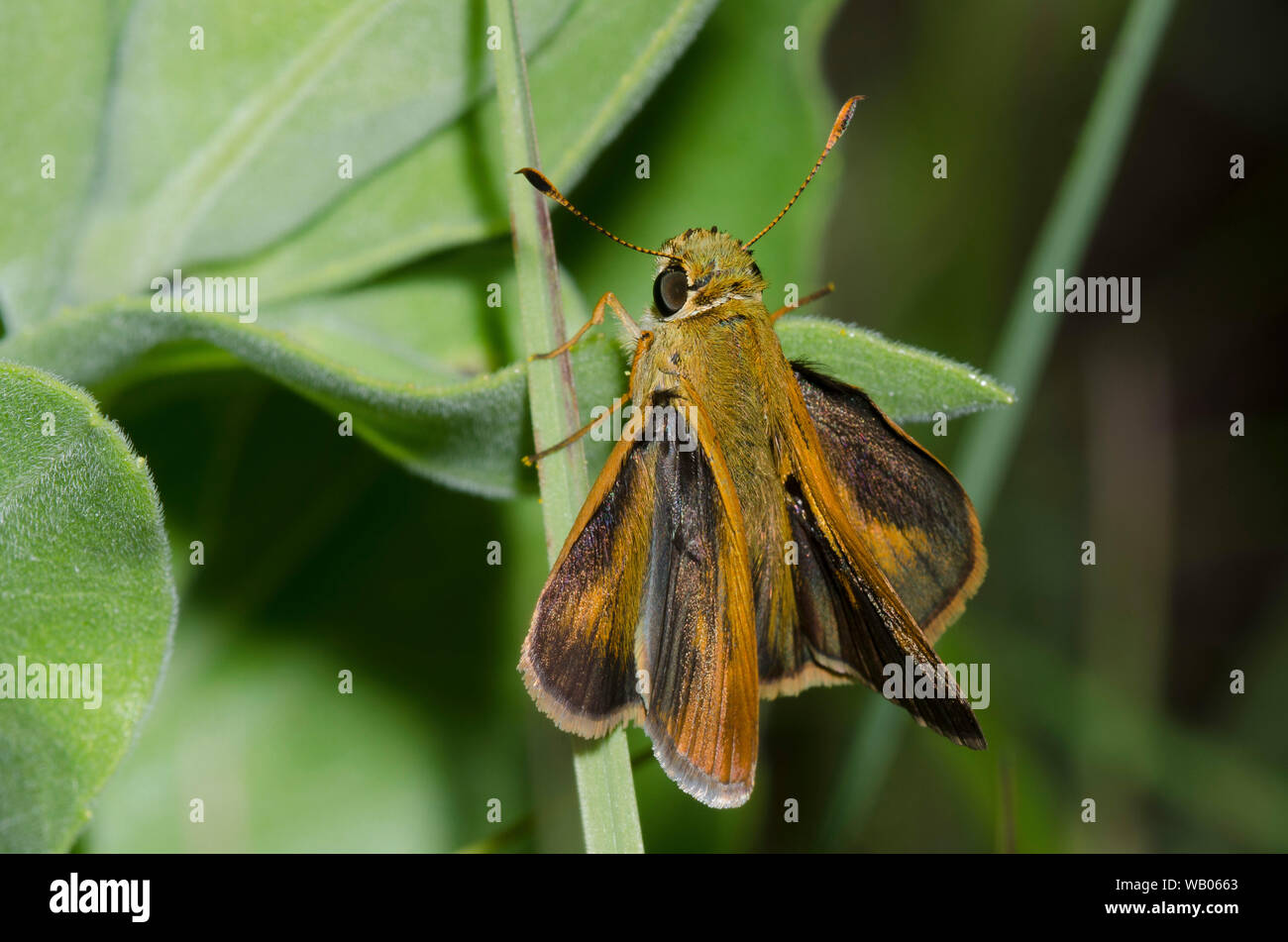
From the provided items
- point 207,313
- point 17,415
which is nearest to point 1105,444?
point 207,313

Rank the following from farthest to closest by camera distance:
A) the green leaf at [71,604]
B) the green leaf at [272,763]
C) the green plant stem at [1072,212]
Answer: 1. the green plant stem at [1072,212]
2. the green leaf at [272,763]
3. the green leaf at [71,604]

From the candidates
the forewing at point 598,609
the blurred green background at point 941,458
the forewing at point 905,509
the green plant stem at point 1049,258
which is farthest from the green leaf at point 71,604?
the green plant stem at point 1049,258

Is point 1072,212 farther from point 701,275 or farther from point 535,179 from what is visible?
point 535,179

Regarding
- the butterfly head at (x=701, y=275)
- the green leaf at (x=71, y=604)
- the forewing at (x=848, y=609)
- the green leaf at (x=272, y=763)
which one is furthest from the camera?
the green leaf at (x=272, y=763)

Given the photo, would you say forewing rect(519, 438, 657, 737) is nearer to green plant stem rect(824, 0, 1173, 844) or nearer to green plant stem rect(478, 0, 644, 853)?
green plant stem rect(478, 0, 644, 853)

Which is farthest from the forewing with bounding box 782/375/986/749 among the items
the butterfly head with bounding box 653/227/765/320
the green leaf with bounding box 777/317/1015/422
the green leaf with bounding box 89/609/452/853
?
the green leaf with bounding box 89/609/452/853

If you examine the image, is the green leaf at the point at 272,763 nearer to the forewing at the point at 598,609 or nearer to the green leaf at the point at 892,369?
the forewing at the point at 598,609

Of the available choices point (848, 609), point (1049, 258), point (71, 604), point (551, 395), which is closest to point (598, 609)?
point (551, 395)
